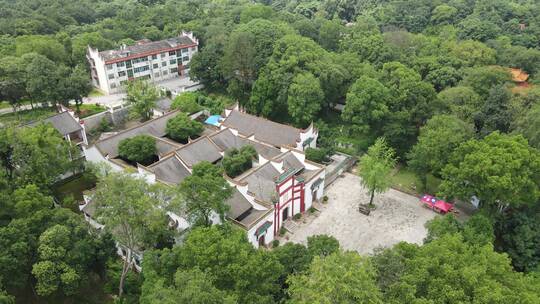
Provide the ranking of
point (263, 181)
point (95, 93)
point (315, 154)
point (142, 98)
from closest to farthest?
1. point (263, 181)
2. point (315, 154)
3. point (142, 98)
4. point (95, 93)

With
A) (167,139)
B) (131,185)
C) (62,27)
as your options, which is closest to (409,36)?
(167,139)

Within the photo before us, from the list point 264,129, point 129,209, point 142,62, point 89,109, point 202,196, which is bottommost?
point 89,109

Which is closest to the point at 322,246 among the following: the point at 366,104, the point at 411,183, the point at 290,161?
the point at 290,161

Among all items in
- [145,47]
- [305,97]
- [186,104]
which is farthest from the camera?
[145,47]

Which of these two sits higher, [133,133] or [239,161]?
[239,161]

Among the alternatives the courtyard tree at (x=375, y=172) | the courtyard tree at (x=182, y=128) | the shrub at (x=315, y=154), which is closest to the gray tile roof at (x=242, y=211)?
the courtyard tree at (x=375, y=172)

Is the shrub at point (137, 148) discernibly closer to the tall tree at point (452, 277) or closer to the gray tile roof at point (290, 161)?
the gray tile roof at point (290, 161)

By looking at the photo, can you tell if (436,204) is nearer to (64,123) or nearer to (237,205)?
(237,205)
